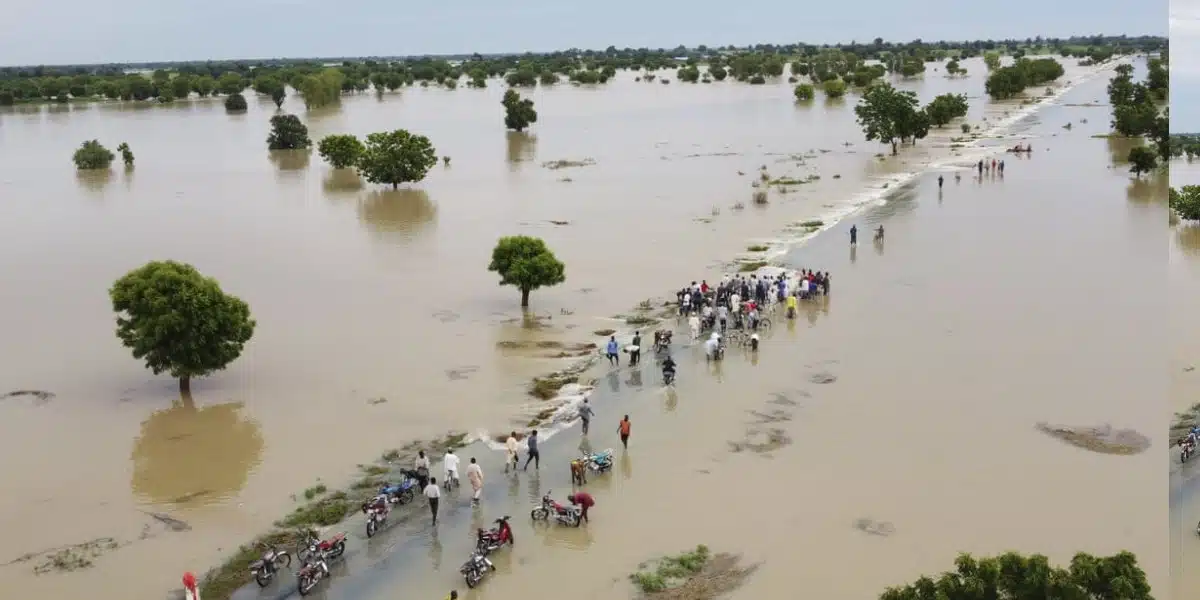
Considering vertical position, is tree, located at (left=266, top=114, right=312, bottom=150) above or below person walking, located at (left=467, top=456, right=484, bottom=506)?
above

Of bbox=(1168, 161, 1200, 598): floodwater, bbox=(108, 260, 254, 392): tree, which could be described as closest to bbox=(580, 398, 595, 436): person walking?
bbox=(108, 260, 254, 392): tree

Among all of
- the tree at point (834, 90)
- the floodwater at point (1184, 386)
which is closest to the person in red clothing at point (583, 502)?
the floodwater at point (1184, 386)

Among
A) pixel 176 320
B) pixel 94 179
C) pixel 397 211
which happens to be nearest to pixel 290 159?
pixel 94 179

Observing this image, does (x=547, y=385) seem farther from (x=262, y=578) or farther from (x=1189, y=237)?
(x=1189, y=237)

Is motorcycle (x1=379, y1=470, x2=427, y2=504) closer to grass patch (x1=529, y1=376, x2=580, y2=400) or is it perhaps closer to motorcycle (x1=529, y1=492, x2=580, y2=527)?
motorcycle (x1=529, y1=492, x2=580, y2=527)

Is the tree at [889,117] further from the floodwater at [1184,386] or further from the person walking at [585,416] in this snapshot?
the person walking at [585,416]
